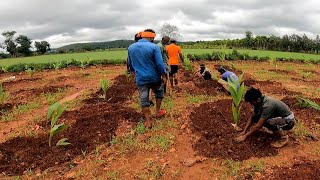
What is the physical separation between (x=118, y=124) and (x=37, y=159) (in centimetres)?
171

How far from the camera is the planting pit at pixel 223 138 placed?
470 centimetres

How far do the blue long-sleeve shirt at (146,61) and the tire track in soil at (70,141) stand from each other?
3.49 ft

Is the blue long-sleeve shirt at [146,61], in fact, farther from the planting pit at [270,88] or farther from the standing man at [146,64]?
the planting pit at [270,88]

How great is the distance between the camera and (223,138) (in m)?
5.16

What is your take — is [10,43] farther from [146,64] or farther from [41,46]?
[146,64]

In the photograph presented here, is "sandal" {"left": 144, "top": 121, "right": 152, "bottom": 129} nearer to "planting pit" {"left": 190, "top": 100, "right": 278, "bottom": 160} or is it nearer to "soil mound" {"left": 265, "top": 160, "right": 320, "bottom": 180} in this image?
"planting pit" {"left": 190, "top": 100, "right": 278, "bottom": 160}

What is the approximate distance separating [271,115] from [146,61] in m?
2.29

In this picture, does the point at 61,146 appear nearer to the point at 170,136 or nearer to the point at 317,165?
the point at 170,136

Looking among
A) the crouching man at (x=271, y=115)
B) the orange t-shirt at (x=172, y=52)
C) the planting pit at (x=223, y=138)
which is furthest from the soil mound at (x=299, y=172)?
the orange t-shirt at (x=172, y=52)

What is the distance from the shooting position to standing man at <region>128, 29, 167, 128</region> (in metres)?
5.59

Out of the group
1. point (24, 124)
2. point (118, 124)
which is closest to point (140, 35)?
point (118, 124)

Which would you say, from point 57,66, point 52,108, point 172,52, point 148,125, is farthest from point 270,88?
point 57,66

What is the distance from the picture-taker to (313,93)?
918cm

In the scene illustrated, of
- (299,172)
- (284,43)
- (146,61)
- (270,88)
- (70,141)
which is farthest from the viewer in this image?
(284,43)
